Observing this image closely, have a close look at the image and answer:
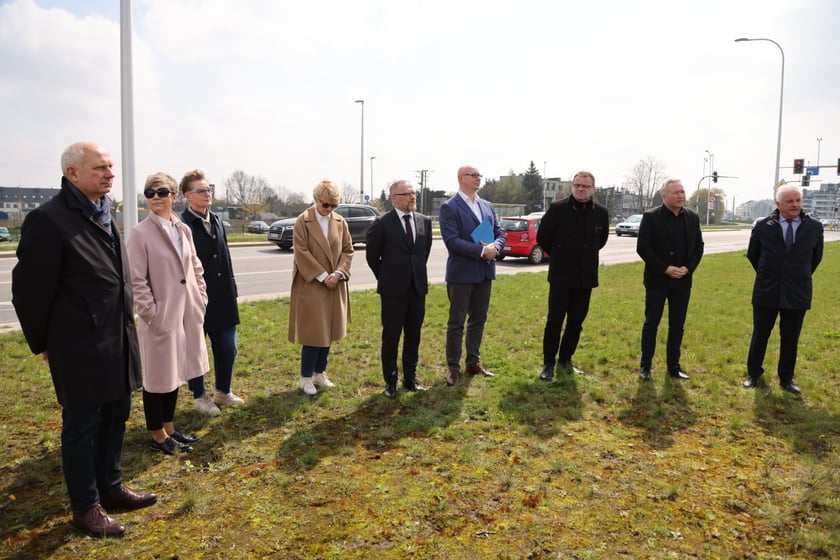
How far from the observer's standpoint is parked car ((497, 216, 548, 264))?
18812mm

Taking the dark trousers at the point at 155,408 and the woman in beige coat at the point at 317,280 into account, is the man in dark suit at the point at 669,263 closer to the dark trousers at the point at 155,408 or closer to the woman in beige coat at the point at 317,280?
the woman in beige coat at the point at 317,280

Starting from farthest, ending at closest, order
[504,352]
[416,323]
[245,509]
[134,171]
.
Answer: [134,171], [504,352], [416,323], [245,509]

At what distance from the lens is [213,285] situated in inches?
182

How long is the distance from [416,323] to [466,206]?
48.8 inches

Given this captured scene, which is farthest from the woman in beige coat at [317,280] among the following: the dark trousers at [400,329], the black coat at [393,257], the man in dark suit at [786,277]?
the man in dark suit at [786,277]

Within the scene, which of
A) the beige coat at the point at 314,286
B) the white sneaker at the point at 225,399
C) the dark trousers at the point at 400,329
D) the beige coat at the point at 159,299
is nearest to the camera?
the beige coat at the point at 159,299

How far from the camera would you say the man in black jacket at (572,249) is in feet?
18.6

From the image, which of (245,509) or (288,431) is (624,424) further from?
(245,509)

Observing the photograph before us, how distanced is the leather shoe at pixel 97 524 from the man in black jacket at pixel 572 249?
3872mm

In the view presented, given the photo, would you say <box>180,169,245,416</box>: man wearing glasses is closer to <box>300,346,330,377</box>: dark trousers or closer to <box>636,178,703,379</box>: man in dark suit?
<box>300,346,330,377</box>: dark trousers

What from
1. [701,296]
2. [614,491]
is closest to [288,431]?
[614,491]

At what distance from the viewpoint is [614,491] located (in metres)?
3.43

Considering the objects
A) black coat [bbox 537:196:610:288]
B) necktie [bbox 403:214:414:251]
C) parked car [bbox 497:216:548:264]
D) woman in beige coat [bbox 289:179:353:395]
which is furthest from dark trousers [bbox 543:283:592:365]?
parked car [bbox 497:216:548:264]

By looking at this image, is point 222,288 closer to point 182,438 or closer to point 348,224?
point 182,438
